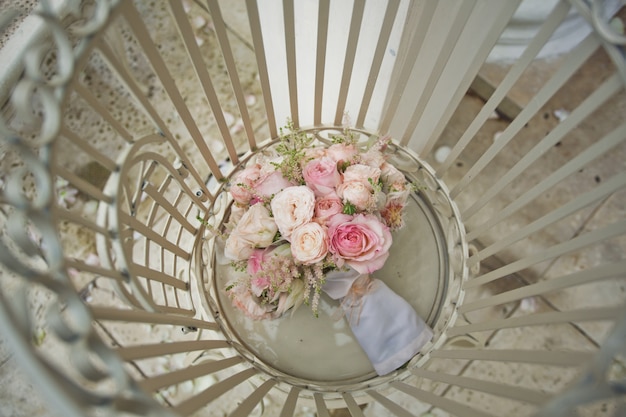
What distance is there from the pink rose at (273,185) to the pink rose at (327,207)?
0.08m

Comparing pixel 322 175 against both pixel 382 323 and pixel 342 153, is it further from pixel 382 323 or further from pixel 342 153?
pixel 382 323

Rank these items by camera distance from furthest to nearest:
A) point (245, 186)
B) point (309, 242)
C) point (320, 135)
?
point (320, 135)
point (245, 186)
point (309, 242)

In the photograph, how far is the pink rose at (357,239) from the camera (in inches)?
28.3

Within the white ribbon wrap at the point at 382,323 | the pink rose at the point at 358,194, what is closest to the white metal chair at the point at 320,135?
the white ribbon wrap at the point at 382,323

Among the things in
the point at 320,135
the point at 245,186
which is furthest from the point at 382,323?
the point at 320,135

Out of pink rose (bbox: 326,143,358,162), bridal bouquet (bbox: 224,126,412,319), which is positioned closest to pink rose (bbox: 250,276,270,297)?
bridal bouquet (bbox: 224,126,412,319)

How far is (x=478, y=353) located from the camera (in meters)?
0.75

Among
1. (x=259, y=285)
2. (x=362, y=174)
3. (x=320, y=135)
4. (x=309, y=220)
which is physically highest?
(x=320, y=135)

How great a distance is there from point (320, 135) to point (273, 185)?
16.0 inches

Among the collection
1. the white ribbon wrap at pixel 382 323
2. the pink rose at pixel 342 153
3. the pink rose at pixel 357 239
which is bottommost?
the white ribbon wrap at pixel 382 323

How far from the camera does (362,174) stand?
0.74m

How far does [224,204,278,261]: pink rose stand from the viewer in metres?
0.76

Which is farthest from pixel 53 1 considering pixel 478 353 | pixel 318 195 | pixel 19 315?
pixel 478 353

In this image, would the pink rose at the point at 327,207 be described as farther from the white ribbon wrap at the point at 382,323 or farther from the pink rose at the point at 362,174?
the white ribbon wrap at the point at 382,323
